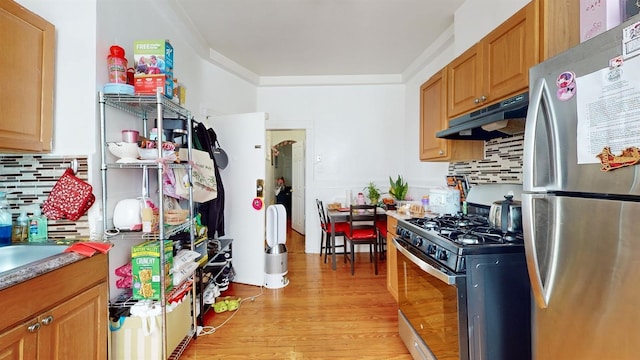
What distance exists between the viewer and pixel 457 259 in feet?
4.07

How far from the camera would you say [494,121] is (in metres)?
1.53

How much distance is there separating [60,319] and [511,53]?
245cm

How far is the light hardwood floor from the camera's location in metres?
1.89

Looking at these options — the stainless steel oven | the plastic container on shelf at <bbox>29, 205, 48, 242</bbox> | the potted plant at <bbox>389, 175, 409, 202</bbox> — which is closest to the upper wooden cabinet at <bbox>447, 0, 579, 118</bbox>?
the stainless steel oven

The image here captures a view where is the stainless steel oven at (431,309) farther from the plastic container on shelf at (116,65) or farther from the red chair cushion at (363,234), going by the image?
the plastic container on shelf at (116,65)

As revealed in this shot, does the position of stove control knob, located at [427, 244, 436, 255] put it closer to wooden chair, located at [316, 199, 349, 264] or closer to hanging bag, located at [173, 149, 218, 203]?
hanging bag, located at [173, 149, 218, 203]

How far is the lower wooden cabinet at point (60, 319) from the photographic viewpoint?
94 cm

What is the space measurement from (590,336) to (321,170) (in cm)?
363

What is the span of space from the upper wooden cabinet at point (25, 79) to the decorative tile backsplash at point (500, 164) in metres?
2.72

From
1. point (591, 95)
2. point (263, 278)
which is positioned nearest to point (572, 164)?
point (591, 95)

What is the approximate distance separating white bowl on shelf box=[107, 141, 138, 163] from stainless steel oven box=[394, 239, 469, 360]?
1700mm

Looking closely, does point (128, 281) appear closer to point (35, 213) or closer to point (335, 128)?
point (35, 213)

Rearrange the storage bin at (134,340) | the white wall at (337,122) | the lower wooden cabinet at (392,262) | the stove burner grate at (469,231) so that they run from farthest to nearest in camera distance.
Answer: the white wall at (337,122), the lower wooden cabinet at (392,262), the storage bin at (134,340), the stove burner grate at (469,231)

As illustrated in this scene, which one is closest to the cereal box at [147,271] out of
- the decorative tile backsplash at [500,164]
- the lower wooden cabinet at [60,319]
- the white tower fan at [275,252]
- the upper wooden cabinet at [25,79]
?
the lower wooden cabinet at [60,319]
